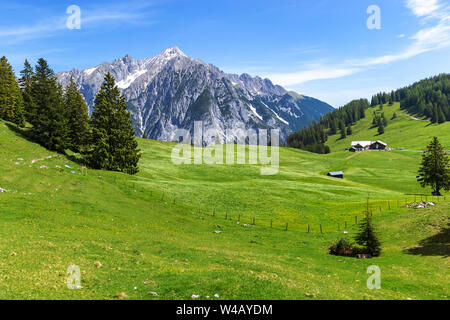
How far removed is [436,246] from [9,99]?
4118 inches

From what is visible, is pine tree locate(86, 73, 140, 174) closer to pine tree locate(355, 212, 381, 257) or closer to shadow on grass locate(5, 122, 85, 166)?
shadow on grass locate(5, 122, 85, 166)

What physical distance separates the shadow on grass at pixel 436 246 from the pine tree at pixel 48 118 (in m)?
76.5

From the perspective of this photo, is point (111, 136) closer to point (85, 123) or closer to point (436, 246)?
point (85, 123)

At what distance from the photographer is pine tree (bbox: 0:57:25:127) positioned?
79.4m

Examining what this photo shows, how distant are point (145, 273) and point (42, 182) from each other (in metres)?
33.6

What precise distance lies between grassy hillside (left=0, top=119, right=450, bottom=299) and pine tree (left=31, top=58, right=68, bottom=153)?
4.35m

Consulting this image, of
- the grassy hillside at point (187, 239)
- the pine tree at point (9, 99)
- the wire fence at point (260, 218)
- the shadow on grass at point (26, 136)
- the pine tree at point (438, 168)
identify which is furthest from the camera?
the pine tree at point (9, 99)

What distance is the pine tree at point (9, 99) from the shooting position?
79.4 metres

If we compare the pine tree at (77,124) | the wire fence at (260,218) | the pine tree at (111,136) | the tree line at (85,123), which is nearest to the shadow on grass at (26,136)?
the tree line at (85,123)

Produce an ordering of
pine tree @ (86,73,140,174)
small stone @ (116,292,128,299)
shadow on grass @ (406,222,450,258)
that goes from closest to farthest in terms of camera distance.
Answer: small stone @ (116,292,128,299) → shadow on grass @ (406,222,450,258) → pine tree @ (86,73,140,174)

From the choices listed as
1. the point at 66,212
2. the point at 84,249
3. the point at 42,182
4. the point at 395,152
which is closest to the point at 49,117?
the point at 42,182

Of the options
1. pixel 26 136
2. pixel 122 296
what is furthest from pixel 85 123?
pixel 122 296

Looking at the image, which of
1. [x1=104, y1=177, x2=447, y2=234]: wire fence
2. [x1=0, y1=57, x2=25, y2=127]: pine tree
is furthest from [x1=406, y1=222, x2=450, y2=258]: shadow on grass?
[x1=0, y1=57, x2=25, y2=127]: pine tree

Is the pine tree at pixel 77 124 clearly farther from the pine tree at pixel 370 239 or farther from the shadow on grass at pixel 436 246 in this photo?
the shadow on grass at pixel 436 246
